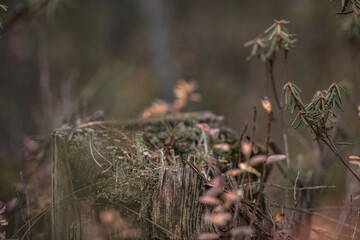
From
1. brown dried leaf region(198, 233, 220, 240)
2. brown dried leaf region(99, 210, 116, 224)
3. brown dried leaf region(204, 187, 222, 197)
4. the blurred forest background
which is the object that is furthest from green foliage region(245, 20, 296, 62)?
the blurred forest background

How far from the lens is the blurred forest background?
20.1ft

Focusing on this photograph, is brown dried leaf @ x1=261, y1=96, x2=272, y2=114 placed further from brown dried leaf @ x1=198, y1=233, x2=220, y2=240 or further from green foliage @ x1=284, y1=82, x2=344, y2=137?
brown dried leaf @ x1=198, y1=233, x2=220, y2=240

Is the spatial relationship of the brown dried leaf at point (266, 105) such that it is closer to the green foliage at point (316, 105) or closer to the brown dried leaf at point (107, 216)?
the green foliage at point (316, 105)

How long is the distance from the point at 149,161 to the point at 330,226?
7.37ft

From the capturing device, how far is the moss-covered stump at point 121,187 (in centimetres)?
154

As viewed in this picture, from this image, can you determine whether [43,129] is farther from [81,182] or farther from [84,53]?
[84,53]

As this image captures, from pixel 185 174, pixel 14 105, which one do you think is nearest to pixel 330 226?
pixel 185 174

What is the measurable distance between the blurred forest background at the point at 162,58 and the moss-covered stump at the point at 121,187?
3.09 metres

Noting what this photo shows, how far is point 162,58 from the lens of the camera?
7.57 meters

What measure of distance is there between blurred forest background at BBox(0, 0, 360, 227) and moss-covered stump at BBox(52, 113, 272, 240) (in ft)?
10.1

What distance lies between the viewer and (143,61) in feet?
31.0

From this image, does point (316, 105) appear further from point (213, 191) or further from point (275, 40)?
point (213, 191)

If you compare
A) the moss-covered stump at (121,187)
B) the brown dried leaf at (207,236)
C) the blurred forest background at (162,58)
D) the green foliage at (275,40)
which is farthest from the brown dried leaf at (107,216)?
the blurred forest background at (162,58)

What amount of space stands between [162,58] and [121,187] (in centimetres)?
617
